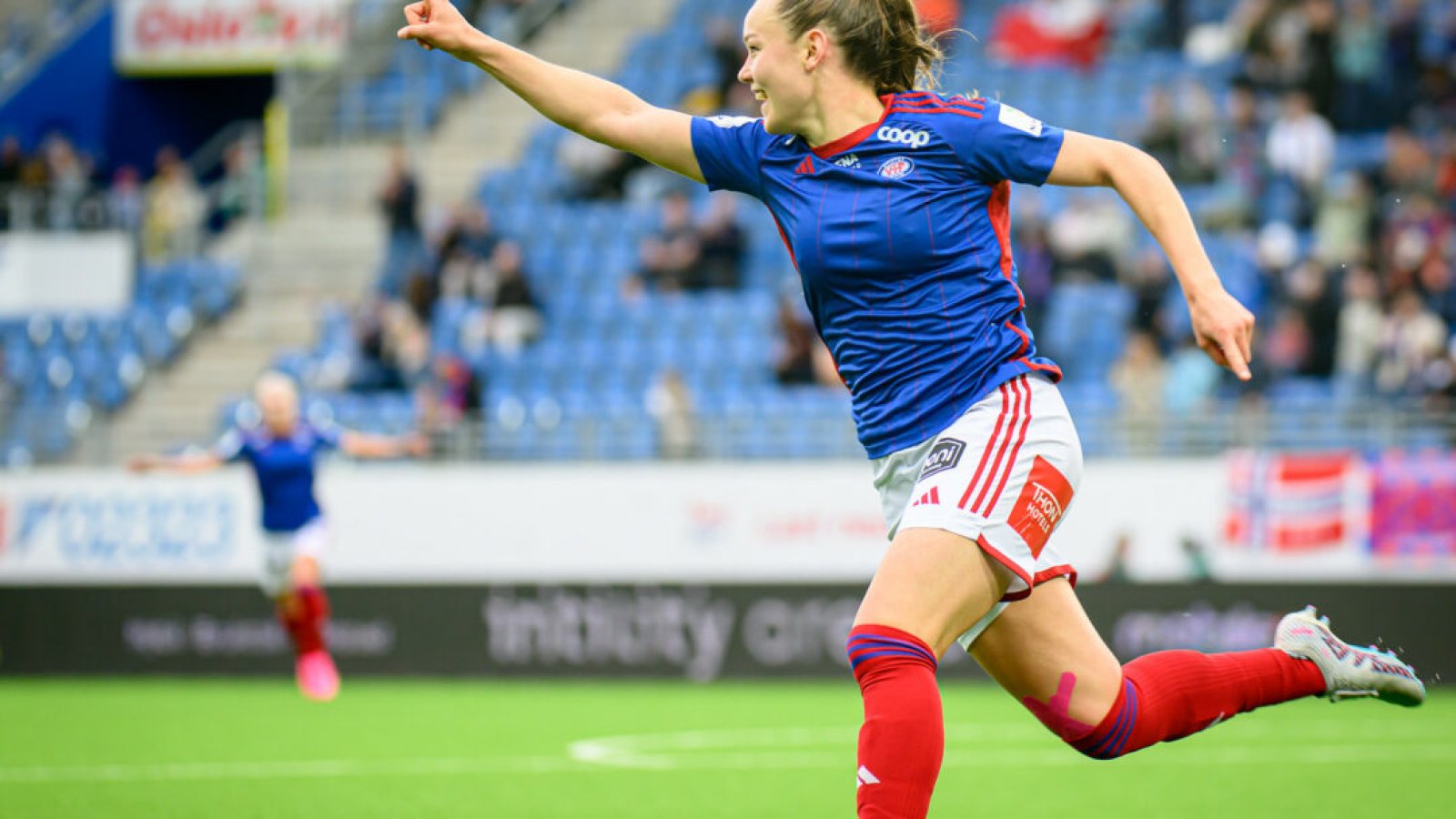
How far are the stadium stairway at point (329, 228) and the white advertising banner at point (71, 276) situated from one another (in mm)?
1307

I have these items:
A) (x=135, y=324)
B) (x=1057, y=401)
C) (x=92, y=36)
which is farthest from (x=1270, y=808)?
(x=92, y=36)

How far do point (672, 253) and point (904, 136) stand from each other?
13744 mm

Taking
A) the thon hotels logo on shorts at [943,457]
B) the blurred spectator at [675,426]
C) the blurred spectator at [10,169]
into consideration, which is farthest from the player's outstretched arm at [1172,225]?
the blurred spectator at [10,169]

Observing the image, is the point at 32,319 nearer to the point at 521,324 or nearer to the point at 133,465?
the point at 521,324

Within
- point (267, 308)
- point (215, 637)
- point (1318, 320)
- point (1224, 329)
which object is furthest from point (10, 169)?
point (1224, 329)

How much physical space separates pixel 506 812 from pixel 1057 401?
12.1ft

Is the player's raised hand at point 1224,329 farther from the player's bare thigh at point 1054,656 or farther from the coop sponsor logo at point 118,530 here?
the coop sponsor logo at point 118,530

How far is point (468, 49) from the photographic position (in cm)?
482

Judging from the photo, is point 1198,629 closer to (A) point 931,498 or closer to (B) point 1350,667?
(B) point 1350,667

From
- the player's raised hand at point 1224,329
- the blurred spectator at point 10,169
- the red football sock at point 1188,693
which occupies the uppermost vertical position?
the blurred spectator at point 10,169

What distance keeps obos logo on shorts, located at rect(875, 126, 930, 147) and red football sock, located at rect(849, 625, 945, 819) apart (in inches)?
44.5

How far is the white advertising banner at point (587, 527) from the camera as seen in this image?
46.9 ft

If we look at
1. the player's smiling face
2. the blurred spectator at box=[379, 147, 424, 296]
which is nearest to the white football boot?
the player's smiling face

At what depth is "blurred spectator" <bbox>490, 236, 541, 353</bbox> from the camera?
59.5 feet
